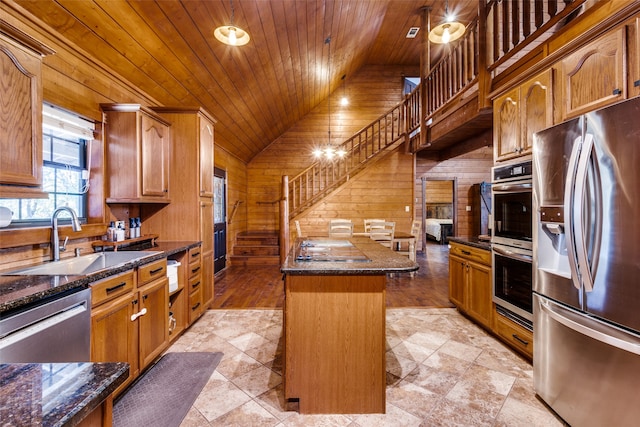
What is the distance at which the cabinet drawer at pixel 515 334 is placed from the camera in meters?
2.30

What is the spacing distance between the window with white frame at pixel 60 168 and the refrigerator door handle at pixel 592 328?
3435mm

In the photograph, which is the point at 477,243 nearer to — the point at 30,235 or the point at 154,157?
the point at 154,157

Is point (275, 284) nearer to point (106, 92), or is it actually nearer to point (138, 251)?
point (138, 251)

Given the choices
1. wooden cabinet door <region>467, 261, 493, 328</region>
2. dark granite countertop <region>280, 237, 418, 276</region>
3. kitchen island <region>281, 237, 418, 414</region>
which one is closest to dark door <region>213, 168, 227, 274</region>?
dark granite countertop <region>280, 237, 418, 276</region>

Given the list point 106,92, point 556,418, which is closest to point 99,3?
point 106,92

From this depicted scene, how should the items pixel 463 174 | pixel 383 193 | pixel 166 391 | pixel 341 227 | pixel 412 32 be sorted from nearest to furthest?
1. pixel 166 391
2. pixel 341 227
3. pixel 412 32
4. pixel 383 193
5. pixel 463 174

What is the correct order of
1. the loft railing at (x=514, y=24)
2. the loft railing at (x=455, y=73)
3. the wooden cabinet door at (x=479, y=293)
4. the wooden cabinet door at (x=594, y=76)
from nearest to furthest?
the wooden cabinet door at (x=594, y=76) → the loft railing at (x=514, y=24) → the wooden cabinet door at (x=479, y=293) → the loft railing at (x=455, y=73)

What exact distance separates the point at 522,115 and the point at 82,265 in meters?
3.71

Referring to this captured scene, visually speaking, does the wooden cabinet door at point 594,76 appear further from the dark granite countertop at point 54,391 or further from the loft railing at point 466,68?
the dark granite countertop at point 54,391

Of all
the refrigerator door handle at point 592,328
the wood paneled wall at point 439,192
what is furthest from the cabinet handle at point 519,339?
the wood paneled wall at point 439,192

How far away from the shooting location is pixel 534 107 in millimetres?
2309

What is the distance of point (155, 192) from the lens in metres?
2.82

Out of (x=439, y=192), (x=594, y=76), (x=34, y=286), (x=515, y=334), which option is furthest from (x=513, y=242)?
(x=439, y=192)

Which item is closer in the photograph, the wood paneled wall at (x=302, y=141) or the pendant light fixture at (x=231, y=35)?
the pendant light fixture at (x=231, y=35)
